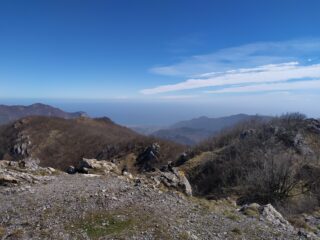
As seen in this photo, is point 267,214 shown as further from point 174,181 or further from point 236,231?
point 174,181

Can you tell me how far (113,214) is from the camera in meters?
18.8

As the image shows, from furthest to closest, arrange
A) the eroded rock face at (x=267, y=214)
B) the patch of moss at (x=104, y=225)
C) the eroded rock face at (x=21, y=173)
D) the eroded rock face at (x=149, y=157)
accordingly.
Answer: the eroded rock face at (x=149, y=157) → the eroded rock face at (x=21, y=173) → the eroded rock face at (x=267, y=214) → the patch of moss at (x=104, y=225)

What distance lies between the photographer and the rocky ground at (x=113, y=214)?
56.1ft

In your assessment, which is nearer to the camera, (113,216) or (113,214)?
(113,216)

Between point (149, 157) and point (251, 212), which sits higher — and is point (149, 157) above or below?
below

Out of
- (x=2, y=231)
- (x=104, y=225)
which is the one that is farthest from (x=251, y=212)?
(x=2, y=231)

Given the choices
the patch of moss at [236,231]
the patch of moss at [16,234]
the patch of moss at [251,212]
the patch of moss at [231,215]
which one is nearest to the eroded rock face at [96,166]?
the patch of moss at [251,212]

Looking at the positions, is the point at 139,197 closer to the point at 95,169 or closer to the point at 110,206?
the point at 110,206

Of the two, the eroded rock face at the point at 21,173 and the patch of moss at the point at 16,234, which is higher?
the eroded rock face at the point at 21,173

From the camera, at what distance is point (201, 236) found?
17297mm

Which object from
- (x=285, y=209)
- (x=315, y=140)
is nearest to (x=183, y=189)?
(x=285, y=209)

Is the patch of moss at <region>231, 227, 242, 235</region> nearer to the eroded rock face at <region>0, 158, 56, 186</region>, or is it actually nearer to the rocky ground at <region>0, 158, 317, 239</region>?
the rocky ground at <region>0, 158, 317, 239</region>

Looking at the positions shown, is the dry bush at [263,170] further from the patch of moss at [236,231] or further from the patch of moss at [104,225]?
the patch of moss at [104,225]

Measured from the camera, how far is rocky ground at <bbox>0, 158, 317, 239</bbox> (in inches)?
674
